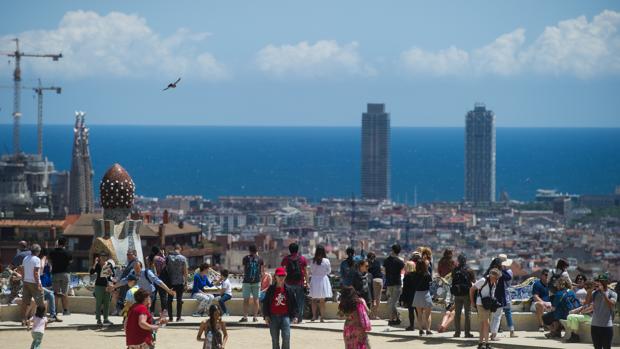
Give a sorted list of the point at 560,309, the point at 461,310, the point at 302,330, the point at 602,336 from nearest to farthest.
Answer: the point at 602,336, the point at 560,309, the point at 461,310, the point at 302,330

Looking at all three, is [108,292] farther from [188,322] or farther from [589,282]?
[589,282]

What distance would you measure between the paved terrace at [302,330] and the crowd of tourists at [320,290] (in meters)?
0.18

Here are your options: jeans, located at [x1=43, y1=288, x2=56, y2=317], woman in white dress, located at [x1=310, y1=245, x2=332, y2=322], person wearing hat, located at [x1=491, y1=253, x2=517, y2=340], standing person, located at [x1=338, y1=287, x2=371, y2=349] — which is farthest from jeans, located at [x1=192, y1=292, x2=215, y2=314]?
standing person, located at [x1=338, y1=287, x2=371, y2=349]

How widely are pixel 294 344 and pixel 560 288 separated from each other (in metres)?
3.75

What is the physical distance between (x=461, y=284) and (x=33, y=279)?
5.90m

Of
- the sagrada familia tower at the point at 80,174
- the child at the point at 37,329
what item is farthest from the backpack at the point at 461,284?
the sagrada familia tower at the point at 80,174

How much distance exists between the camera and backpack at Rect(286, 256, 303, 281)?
2436 centimetres

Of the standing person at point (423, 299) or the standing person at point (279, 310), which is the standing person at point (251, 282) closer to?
the standing person at point (423, 299)

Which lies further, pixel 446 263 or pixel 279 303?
pixel 446 263

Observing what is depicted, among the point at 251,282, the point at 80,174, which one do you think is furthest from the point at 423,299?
the point at 80,174

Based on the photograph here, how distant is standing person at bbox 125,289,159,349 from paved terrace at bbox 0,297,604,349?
3.30 metres

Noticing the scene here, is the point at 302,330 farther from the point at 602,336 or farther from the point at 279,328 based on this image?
the point at 602,336

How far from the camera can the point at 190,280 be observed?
27.9m

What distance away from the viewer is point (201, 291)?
84.7ft
